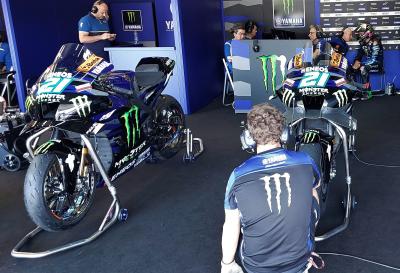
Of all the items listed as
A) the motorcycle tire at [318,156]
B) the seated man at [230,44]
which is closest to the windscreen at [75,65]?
the motorcycle tire at [318,156]

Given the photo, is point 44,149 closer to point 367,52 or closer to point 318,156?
point 318,156

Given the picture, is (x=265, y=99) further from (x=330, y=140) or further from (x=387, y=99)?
(x=330, y=140)

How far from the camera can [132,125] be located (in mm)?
3953

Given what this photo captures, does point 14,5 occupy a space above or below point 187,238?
above

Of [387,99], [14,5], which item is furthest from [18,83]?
[387,99]

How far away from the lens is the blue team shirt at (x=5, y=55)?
7.08 meters

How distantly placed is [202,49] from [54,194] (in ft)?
14.0

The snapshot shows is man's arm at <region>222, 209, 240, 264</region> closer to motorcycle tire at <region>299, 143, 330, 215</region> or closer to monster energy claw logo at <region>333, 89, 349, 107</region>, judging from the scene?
motorcycle tire at <region>299, 143, 330, 215</region>

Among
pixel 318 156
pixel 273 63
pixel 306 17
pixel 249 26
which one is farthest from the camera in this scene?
pixel 306 17

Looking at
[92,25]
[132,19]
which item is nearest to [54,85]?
[92,25]

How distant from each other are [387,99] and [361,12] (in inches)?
52.0

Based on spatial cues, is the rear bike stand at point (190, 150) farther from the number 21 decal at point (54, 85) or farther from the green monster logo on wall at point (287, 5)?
the green monster logo on wall at point (287, 5)

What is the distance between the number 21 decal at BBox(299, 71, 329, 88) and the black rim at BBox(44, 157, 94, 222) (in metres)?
1.62

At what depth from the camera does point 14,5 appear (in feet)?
21.6
